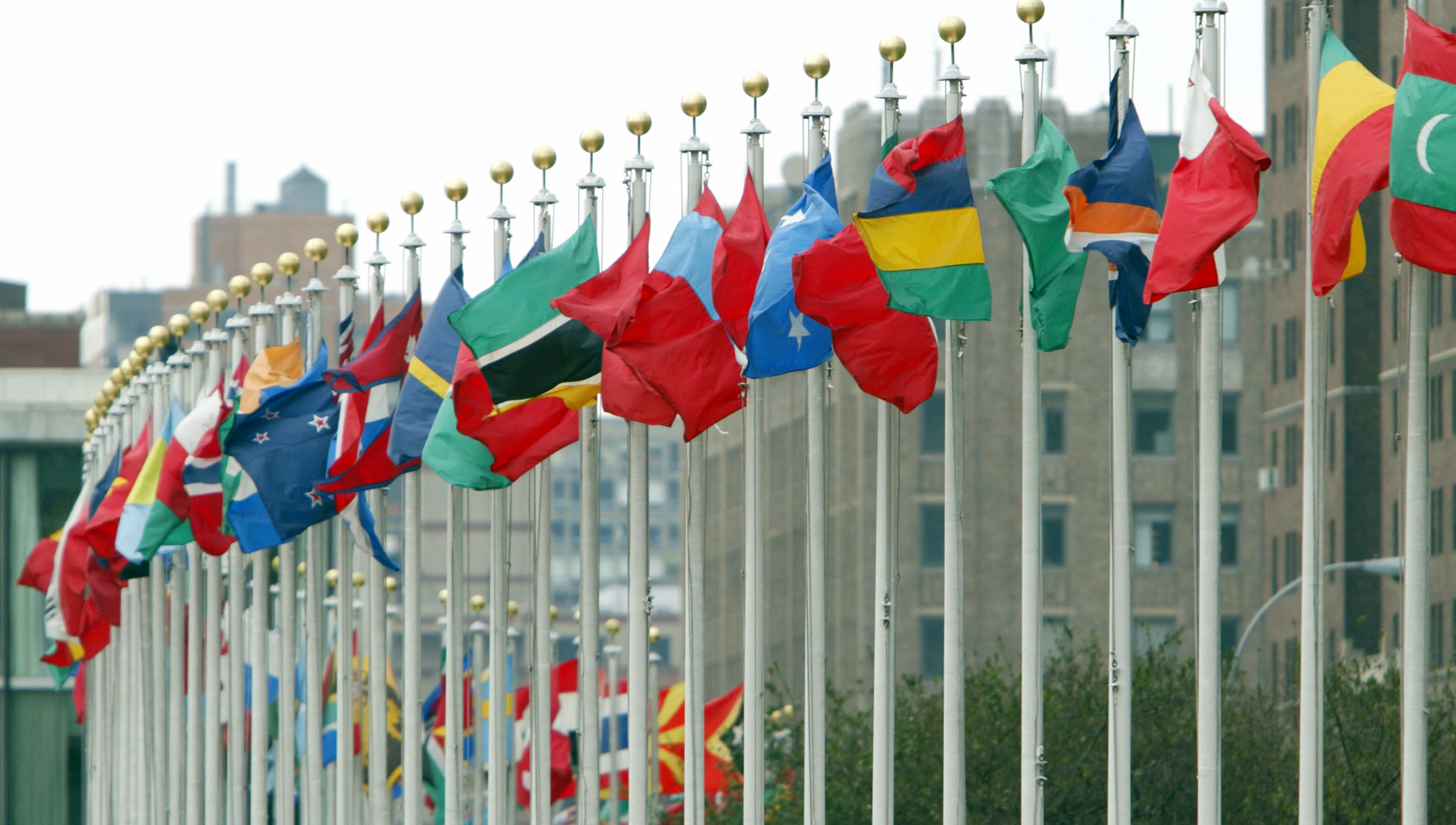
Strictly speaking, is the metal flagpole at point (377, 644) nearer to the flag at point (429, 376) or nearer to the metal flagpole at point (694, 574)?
the flag at point (429, 376)

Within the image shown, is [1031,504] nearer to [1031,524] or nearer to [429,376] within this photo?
[1031,524]

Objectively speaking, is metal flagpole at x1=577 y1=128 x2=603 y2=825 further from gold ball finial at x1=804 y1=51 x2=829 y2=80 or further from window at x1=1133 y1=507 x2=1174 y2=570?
window at x1=1133 y1=507 x2=1174 y2=570

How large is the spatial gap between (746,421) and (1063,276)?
451cm

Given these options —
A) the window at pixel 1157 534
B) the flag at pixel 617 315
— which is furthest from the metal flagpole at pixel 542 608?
the window at pixel 1157 534

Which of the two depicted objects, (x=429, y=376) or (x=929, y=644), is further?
(x=929, y=644)

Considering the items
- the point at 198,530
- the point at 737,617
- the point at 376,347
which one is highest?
the point at 376,347

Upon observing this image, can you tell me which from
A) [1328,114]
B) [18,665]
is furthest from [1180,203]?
[18,665]

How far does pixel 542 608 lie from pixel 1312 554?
31.0ft

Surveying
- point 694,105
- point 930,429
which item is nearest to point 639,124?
point 694,105

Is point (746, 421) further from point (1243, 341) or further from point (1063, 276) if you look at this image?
point (1243, 341)

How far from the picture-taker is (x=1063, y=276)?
21312 mm

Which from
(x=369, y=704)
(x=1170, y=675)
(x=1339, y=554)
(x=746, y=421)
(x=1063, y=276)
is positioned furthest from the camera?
(x=1339, y=554)

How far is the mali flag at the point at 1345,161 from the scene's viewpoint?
734 inches

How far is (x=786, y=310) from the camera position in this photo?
74.3ft
